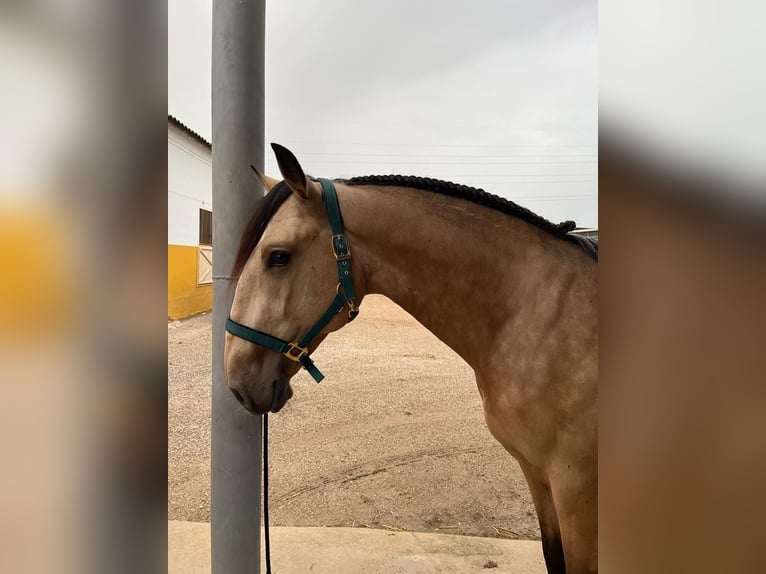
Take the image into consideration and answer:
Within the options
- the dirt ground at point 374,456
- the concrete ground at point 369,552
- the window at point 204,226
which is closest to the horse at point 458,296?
the concrete ground at point 369,552

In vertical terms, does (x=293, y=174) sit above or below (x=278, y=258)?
above

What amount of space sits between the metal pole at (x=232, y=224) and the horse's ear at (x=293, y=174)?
1.13 ft

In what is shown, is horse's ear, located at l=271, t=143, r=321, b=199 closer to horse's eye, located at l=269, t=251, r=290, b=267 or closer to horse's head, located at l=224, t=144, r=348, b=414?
horse's head, located at l=224, t=144, r=348, b=414

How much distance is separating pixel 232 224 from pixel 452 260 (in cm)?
81

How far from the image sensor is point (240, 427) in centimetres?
164

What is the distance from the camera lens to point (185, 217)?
10.8 m

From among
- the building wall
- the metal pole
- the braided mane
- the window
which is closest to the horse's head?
the metal pole

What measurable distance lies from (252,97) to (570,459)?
1.62 m
